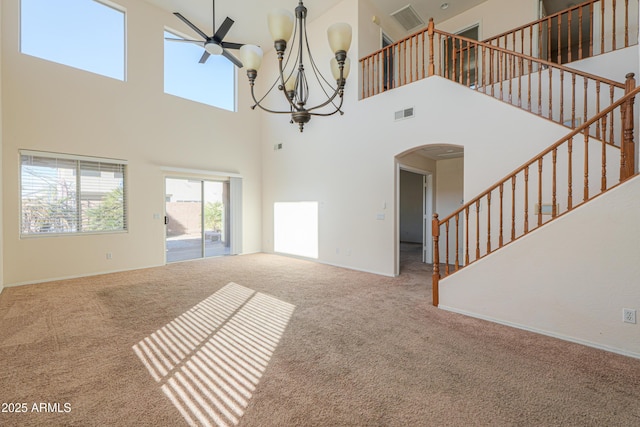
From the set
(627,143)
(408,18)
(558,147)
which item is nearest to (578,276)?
(627,143)

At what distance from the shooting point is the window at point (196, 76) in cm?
631

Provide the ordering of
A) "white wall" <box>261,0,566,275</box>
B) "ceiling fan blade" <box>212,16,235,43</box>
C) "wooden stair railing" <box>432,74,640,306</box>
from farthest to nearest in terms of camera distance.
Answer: "ceiling fan blade" <box>212,16,235,43</box> → "white wall" <box>261,0,566,275</box> → "wooden stair railing" <box>432,74,640,306</box>

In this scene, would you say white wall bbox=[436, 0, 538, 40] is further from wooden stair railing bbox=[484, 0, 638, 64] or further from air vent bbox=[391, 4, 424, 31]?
air vent bbox=[391, 4, 424, 31]

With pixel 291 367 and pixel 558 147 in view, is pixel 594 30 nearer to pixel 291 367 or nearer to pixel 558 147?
pixel 558 147

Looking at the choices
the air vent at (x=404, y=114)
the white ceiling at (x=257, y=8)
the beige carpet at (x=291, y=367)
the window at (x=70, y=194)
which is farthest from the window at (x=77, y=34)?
the air vent at (x=404, y=114)

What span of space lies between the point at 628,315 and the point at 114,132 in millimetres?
7722

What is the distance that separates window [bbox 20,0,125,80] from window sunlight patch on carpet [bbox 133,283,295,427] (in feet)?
16.9

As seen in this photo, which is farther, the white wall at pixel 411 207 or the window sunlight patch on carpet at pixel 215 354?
the white wall at pixel 411 207

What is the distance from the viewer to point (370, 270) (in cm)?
546

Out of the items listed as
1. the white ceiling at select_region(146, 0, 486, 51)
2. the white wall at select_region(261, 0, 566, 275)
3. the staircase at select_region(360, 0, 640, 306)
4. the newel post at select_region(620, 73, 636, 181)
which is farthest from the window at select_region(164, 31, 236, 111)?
the newel post at select_region(620, 73, 636, 181)

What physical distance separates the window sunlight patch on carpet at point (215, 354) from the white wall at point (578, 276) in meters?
2.42

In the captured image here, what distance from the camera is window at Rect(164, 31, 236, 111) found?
6309 millimetres

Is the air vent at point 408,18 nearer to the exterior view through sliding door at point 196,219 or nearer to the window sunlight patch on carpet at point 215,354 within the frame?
the exterior view through sliding door at point 196,219

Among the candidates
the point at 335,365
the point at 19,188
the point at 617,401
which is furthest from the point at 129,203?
the point at 617,401
